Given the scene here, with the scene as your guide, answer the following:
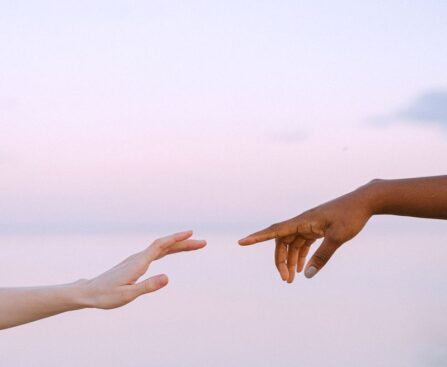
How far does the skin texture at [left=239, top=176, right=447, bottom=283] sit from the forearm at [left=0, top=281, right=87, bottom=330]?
872 mm

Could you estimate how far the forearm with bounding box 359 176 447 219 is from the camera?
11.6 ft

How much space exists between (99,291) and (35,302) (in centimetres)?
41

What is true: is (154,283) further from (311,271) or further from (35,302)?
(311,271)

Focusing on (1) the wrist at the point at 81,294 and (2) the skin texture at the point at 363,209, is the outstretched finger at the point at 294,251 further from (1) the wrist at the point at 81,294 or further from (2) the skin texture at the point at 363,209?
(1) the wrist at the point at 81,294

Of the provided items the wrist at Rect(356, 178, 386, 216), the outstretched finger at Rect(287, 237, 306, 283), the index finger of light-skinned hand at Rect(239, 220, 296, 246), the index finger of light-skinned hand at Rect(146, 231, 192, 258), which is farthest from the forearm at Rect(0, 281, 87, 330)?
the wrist at Rect(356, 178, 386, 216)

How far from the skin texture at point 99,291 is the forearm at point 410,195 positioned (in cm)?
98

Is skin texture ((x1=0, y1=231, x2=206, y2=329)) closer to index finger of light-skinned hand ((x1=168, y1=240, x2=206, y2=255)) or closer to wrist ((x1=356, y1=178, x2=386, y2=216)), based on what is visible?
index finger of light-skinned hand ((x1=168, y1=240, x2=206, y2=255))

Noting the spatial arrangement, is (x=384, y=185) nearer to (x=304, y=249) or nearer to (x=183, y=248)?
(x=304, y=249)

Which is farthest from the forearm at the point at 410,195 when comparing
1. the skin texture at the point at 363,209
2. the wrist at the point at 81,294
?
the wrist at the point at 81,294

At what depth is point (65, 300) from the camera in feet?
10.1

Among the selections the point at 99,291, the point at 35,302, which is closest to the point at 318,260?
the point at 99,291

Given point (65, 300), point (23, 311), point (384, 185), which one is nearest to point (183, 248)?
point (65, 300)

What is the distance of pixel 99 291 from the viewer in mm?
2916

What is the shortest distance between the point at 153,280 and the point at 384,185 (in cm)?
137
